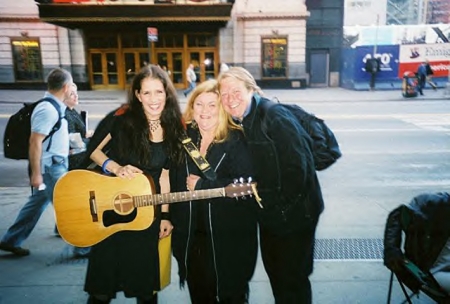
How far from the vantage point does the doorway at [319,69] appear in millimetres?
27609

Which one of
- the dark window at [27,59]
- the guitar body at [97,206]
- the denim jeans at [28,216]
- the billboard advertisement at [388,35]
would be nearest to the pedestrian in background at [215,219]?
the guitar body at [97,206]

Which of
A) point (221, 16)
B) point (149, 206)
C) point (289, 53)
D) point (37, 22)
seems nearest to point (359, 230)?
point (149, 206)

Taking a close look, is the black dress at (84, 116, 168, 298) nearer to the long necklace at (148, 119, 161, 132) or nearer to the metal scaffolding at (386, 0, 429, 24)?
the long necklace at (148, 119, 161, 132)

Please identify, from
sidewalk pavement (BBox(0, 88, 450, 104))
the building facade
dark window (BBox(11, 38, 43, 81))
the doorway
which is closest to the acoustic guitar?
sidewalk pavement (BBox(0, 88, 450, 104))

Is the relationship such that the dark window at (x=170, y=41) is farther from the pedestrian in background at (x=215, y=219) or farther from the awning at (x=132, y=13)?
the pedestrian in background at (x=215, y=219)

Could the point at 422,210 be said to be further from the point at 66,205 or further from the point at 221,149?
the point at 66,205

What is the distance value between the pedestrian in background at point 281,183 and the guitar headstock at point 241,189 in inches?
2.5

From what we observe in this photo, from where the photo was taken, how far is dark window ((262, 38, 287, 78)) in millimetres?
25047

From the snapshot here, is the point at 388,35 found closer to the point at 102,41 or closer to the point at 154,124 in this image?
the point at 102,41

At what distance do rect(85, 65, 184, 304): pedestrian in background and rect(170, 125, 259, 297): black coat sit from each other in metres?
0.19

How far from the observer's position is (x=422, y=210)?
9.33ft

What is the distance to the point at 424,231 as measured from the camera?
9.23 feet

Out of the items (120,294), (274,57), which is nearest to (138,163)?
(120,294)

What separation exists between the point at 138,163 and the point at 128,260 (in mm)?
639
